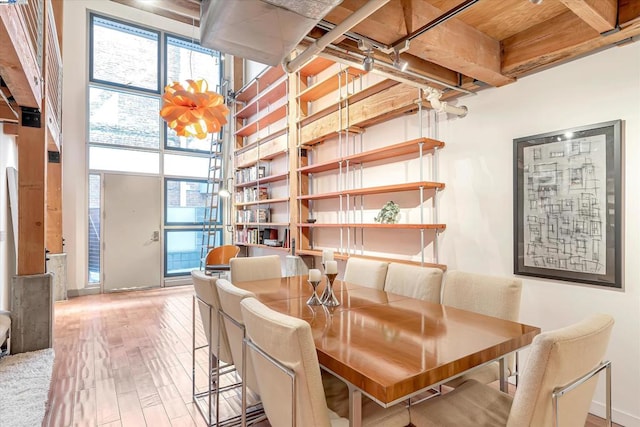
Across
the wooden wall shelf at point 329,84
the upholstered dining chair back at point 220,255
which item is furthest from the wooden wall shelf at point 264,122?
the upholstered dining chair back at point 220,255

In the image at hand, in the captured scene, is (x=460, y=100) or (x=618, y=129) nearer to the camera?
(x=618, y=129)

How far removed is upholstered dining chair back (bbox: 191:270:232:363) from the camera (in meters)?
2.17

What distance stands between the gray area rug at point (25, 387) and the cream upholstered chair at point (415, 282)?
8.38ft

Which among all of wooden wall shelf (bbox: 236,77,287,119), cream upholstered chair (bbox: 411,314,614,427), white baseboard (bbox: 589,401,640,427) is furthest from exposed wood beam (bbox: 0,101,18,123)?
white baseboard (bbox: 589,401,640,427)

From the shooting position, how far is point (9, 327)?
3131mm

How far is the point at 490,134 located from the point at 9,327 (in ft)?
15.5

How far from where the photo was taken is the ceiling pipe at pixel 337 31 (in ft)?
5.72

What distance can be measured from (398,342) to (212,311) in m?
1.31

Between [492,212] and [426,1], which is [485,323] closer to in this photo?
[492,212]

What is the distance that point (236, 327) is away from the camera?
191cm

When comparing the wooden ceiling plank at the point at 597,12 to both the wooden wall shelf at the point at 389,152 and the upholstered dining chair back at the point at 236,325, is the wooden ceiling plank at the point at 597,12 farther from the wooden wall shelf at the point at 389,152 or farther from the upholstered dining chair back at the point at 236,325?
the upholstered dining chair back at the point at 236,325

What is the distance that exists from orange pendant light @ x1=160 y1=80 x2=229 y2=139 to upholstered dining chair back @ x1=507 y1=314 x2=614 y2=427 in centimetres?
304

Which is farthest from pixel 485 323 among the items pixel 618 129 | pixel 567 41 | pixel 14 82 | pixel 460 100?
pixel 14 82

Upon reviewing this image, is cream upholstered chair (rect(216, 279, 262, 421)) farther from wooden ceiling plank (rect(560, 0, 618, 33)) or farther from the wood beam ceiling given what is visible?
the wood beam ceiling
